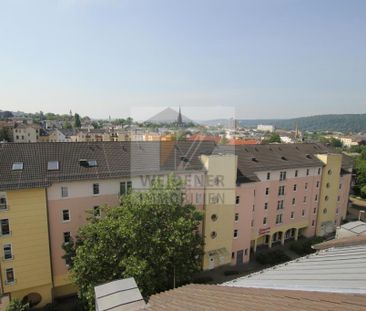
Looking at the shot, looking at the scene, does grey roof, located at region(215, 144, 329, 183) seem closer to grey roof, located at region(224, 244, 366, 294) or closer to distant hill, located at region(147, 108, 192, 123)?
distant hill, located at region(147, 108, 192, 123)

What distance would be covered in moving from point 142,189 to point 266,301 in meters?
17.8

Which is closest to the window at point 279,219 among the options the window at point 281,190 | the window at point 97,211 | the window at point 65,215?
the window at point 281,190

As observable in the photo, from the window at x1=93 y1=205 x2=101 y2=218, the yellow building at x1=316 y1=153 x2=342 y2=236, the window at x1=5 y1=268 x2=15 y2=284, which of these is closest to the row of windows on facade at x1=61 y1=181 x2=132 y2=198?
the window at x1=93 y1=205 x2=101 y2=218

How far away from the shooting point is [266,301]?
17.8 ft

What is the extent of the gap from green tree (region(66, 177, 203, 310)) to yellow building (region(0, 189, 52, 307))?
4.60m

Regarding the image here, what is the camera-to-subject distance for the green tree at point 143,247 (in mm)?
16562

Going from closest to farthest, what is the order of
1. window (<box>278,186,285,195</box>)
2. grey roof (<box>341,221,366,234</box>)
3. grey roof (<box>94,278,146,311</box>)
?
grey roof (<box>94,278,146,311</box>) → grey roof (<box>341,221,366,234</box>) → window (<box>278,186,285,195</box>)

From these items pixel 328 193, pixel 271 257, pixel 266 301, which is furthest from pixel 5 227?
pixel 328 193

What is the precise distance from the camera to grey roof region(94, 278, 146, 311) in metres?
7.70

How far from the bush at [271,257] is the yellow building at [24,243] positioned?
68.7 feet

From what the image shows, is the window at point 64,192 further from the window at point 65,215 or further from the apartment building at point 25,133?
the apartment building at point 25,133

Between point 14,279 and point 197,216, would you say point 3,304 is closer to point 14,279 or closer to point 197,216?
point 14,279

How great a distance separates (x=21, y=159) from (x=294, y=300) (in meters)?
21.4

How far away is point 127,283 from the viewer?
29.6 feet
